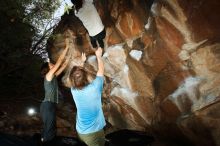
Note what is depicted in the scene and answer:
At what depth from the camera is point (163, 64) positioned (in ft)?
24.1

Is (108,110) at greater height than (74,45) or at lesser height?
lesser

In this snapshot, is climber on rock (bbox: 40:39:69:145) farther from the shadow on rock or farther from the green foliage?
the green foliage

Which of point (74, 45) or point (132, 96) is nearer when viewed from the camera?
point (132, 96)

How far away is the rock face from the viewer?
21.4 feet

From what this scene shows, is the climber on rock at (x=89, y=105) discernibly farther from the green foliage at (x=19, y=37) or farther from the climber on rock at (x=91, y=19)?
the green foliage at (x=19, y=37)

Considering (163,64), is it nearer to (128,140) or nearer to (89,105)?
(128,140)

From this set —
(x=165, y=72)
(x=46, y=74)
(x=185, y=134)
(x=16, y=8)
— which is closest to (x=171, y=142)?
(x=185, y=134)

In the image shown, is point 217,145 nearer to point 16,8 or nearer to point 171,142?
point 171,142

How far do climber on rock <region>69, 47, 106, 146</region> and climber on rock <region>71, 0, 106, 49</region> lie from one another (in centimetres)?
317

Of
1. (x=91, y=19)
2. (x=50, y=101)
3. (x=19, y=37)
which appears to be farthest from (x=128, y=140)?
(x=19, y=37)

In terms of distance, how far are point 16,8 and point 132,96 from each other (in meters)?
4.31

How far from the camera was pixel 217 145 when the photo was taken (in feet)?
22.6

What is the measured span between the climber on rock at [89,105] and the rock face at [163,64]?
2084 mm

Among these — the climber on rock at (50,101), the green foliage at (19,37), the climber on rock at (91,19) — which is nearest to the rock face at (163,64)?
the climber on rock at (91,19)
